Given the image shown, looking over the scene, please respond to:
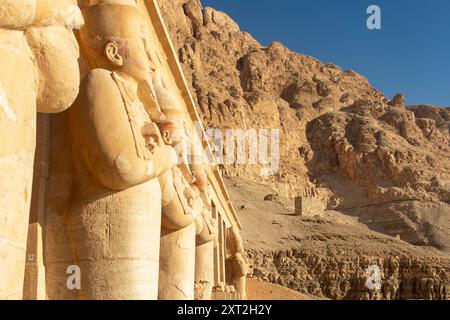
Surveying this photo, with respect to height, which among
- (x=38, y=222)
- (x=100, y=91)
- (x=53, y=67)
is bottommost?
(x=38, y=222)

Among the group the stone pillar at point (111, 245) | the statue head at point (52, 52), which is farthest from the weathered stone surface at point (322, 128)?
the statue head at point (52, 52)

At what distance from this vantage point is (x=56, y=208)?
363 centimetres

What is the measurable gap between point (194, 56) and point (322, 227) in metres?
26.0

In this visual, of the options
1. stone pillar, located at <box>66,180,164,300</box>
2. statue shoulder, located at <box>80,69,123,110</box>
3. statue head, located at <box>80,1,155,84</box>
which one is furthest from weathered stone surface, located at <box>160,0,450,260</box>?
statue shoulder, located at <box>80,69,123,110</box>

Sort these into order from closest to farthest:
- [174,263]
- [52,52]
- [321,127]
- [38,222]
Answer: [52,52] < [38,222] < [174,263] < [321,127]

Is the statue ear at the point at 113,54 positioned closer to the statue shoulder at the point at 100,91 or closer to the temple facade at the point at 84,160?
the temple facade at the point at 84,160

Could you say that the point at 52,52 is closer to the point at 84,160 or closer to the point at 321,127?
the point at 84,160

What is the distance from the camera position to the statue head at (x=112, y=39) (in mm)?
4098

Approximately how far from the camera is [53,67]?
2.94 metres

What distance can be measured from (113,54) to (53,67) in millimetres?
1178

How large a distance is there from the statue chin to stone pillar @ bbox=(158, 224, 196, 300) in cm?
236

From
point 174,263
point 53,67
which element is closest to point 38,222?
point 53,67

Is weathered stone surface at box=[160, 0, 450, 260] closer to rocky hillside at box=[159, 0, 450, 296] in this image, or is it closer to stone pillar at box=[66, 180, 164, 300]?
rocky hillside at box=[159, 0, 450, 296]

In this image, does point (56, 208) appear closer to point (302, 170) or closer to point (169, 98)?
point (169, 98)
